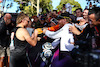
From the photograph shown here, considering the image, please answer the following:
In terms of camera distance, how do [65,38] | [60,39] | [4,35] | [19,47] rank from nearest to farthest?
[65,38]
[60,39]
[19,47]
[4,35]

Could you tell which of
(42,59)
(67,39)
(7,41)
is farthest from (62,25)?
(7,41)

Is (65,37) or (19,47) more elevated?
(65,37)

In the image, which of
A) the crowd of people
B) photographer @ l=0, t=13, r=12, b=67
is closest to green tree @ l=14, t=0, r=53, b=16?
photographer @ l=0, t=13, r=12, b=67

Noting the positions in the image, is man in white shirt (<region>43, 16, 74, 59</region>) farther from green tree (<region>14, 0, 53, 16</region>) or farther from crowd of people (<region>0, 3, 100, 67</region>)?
green tree (<region>14, 0, 53, 16</region>)

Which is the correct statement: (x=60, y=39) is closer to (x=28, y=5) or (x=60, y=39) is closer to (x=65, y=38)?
(x=65, y=38)

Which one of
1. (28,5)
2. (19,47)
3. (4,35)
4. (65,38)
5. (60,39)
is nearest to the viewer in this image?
(65,38)

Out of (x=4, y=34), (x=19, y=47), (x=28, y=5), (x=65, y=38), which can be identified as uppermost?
(x=28, y=5)

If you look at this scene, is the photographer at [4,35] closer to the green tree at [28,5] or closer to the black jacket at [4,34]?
the black jacket at [4,34]

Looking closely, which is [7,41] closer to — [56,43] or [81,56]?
[56,43]

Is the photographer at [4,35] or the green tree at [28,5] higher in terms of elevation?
the green tree at [28,5]

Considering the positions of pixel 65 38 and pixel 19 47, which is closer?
pixel 65 38

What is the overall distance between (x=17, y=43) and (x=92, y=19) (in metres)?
1.77

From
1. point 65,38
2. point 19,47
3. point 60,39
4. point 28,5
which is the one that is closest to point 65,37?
point 65,38

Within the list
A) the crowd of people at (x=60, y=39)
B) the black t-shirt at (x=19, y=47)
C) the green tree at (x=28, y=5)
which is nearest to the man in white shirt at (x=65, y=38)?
the crowd of people at (x=60, y=39)
